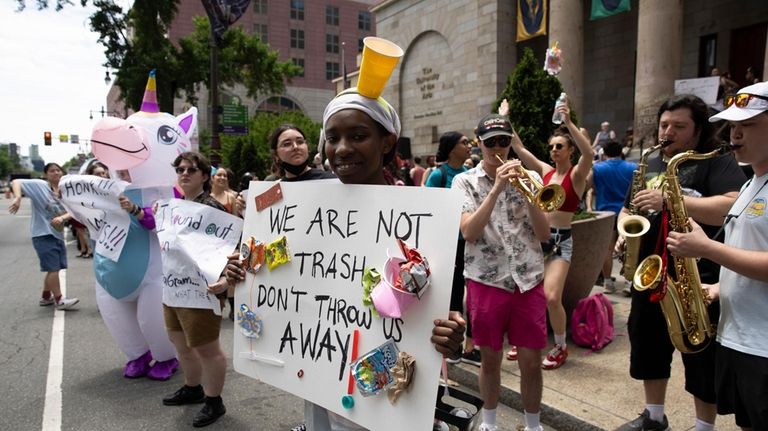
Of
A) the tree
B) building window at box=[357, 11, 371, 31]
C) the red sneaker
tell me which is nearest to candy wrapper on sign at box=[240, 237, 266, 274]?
the red sneaker

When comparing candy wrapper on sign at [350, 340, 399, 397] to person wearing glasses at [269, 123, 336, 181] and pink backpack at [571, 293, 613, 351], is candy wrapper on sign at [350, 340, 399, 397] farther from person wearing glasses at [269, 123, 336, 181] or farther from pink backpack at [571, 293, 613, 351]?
pink backpack at [571, 293, 613, 351]

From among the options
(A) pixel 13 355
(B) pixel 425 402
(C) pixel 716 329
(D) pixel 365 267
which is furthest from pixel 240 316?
(A) pixel 13 355

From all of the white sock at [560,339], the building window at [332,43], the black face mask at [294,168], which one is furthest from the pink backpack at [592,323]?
the building window at [332,43]

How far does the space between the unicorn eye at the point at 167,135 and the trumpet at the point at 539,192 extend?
124 inches

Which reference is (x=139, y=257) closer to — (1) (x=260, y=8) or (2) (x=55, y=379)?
(2) (x=55, y=379)

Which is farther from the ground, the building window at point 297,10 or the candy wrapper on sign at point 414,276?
the building window at point 297,10

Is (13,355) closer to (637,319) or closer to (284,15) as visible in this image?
(637,319)

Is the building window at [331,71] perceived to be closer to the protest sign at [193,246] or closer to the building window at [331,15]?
the building window at [331,15]

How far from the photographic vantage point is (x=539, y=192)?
274 cm

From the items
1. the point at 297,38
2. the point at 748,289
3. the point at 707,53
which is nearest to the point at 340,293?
the point at 748,289

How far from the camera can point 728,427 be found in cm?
304

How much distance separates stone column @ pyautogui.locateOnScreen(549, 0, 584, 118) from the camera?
15133mm

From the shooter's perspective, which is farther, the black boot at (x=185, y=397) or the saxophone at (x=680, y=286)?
the black boot at (x=185, y=397)

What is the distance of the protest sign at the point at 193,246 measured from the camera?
10.6 ft
